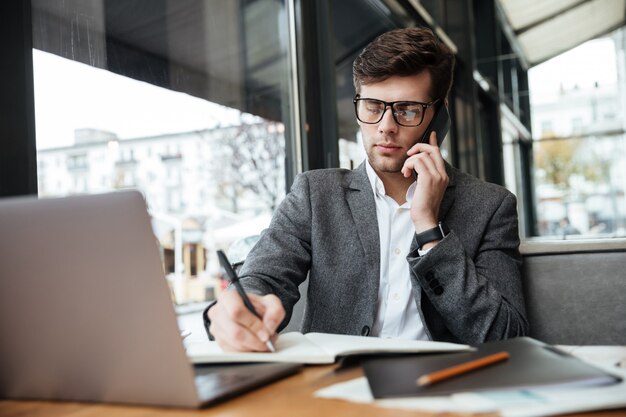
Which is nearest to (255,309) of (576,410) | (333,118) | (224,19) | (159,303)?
(159,303)

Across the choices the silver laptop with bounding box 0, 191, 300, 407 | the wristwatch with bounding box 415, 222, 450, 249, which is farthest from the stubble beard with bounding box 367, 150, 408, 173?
the silver laptop with bounding box 0, 191, 300, 407

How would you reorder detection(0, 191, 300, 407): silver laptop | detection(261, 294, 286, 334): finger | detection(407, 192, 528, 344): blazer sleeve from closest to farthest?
detection(0, 191, 300, 407): silver laptop, detection(261, 294, 286, 334): finger, detection(407, 192, 528, 344): blazer sleeve

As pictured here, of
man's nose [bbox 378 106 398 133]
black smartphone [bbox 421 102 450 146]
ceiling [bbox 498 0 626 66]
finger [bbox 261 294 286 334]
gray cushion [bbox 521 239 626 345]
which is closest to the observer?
finger [bbox 261 294 286 334]

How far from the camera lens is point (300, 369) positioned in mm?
885

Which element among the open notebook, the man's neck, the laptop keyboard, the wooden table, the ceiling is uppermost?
the ceiling

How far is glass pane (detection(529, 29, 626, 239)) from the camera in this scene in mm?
8398

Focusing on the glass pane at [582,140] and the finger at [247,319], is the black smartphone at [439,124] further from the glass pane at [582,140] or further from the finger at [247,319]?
the glass pane at [582,140]

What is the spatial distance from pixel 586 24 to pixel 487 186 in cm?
801

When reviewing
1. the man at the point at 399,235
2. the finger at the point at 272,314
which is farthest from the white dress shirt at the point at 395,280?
the finger at the point at 272,314

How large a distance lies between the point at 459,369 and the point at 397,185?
1053 mm

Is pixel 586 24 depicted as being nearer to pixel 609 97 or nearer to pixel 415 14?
pixel 609 97

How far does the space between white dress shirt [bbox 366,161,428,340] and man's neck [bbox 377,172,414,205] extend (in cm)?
4

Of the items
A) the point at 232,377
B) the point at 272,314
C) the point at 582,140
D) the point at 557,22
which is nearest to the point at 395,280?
the point at 272,314

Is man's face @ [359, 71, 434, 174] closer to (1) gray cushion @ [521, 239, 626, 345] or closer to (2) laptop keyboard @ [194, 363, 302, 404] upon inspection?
(1) gray cushion @ [521, 239, 626, 345]
